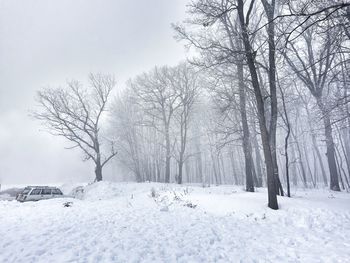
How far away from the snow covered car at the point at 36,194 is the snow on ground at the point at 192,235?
9309 millimetres

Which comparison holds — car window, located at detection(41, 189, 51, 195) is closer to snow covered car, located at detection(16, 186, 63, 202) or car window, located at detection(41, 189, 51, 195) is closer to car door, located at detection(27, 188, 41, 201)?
snow covered car, located at detection(16, 186, 63, 202)

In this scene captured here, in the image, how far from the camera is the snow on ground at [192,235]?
5.31 meters

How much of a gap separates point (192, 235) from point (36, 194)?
50.9 ft

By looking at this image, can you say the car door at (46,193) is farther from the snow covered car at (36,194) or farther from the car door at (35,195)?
the car door at (35,195)

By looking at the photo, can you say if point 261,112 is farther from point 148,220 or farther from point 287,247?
point 148,220

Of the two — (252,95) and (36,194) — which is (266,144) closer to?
(252,95)

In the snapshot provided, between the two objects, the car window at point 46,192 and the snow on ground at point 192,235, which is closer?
the snow on ground at point 192,235

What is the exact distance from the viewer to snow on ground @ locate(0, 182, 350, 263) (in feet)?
17.4

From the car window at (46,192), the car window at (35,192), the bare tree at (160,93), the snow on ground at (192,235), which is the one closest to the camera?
the snow on ground at (192,235)

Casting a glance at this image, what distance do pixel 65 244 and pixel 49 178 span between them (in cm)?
9459

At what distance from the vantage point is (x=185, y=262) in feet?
16.6

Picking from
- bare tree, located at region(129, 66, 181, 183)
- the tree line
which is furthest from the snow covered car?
bare tree, located at region(129, 66, 181, 183)

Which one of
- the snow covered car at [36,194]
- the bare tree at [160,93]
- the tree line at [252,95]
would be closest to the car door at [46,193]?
the snow covered car at [36,194]

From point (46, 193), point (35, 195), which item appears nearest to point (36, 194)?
point (35, 195)
